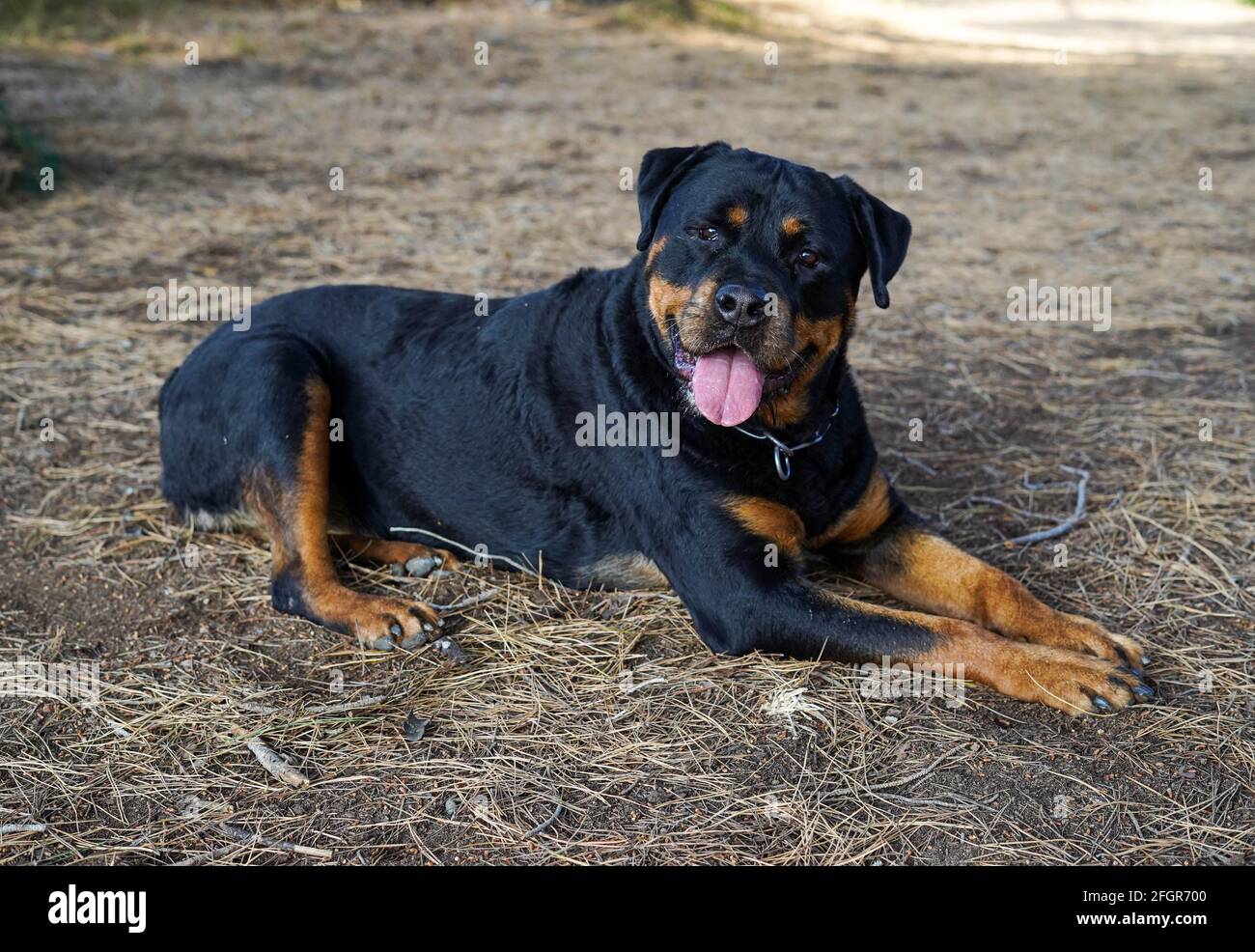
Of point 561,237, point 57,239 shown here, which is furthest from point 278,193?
point 561,237

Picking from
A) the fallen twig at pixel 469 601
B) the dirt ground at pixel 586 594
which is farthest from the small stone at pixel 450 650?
the fallen twig at pixel 469 601

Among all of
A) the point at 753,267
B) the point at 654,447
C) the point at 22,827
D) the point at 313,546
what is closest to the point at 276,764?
the point at 22,827

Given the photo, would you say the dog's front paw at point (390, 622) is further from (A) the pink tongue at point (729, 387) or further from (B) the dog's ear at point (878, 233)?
(B) the dog's ear at point (878, 233)

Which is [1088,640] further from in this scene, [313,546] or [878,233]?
[313,546]

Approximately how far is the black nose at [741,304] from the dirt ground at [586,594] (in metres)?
1.04

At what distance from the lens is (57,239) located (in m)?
7.31

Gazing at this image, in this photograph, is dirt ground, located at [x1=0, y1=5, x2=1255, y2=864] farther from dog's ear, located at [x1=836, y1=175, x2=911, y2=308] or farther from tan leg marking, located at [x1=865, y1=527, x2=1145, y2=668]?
dog's ear, located at [x1=836, y1=175, x2=911, y2=308]

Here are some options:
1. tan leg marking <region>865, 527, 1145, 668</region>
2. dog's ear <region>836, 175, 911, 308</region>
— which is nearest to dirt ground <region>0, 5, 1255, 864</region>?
tan leg marking <region>865, 527, 1145, 668</region>

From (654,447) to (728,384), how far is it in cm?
35

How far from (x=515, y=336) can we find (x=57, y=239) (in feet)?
15.4

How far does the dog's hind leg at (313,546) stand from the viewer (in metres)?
3.67

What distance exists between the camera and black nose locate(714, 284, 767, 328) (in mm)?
3340

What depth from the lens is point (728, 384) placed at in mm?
3473

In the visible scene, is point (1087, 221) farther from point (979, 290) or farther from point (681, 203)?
point (681, 203)
